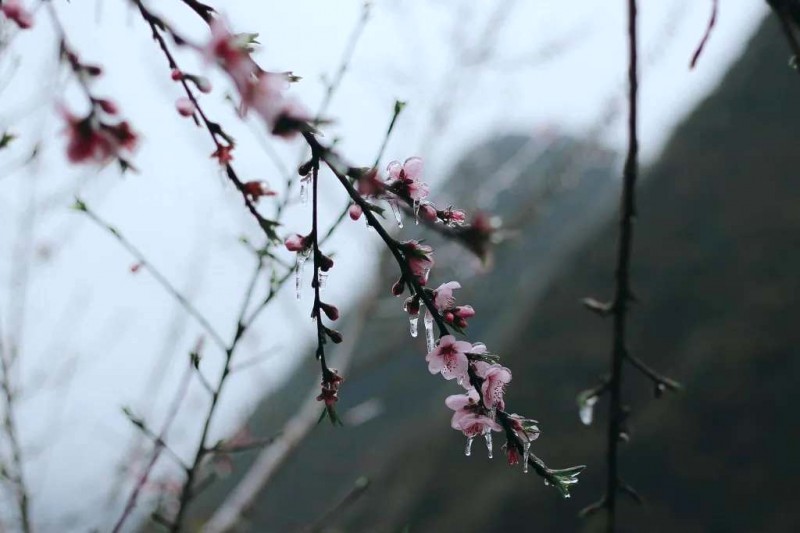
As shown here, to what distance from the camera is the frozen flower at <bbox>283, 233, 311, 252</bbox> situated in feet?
2.30

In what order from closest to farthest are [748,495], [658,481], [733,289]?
[748,495] < [658,481] < [733,289]

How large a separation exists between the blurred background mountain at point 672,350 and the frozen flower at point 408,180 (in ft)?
11.3

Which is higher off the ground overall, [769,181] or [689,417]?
[769,181]

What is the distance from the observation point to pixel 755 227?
7836mm

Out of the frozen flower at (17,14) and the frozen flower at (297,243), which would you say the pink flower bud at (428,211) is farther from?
the frozen flower at (17,14)

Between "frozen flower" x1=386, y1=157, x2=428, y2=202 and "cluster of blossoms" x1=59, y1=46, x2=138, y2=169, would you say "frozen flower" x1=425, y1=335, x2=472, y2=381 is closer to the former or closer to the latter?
"frozen flower" x1=386, y1=157, x2=428, y2=202

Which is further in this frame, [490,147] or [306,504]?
[490,147]

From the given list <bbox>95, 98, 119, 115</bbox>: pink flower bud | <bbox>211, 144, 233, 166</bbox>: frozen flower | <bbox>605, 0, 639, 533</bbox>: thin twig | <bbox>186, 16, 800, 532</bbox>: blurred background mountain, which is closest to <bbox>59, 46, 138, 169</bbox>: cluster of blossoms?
<bbox>95, 98, 119, 115</bbox>: pink flower bud

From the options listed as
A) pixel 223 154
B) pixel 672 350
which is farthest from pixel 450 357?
pixel 672 350

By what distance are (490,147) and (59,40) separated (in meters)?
19.1

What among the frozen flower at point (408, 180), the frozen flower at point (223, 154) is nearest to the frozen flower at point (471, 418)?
the frozen flower at point (408, 180)

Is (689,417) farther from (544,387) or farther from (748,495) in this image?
(544,387)

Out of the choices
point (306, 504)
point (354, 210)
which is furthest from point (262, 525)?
point (354, 210)

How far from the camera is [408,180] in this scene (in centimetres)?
71
